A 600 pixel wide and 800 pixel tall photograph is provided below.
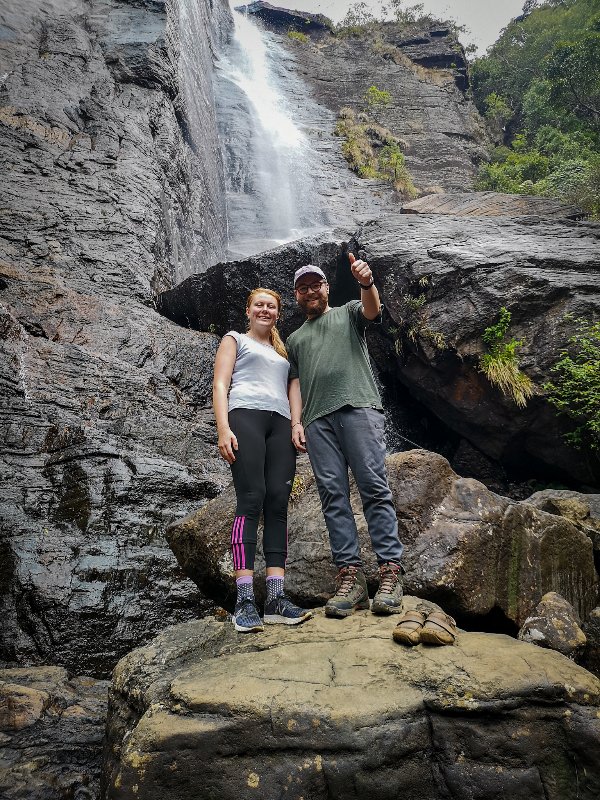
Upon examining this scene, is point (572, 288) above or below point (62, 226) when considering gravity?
below

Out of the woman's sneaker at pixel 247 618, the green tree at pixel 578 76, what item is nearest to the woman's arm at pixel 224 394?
the woman's sneaker at pixel 247 618

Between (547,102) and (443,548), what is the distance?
20.3 m

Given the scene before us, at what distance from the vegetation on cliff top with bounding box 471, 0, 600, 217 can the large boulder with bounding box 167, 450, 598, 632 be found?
9.04m

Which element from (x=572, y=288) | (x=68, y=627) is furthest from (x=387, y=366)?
(x=68, y=627)

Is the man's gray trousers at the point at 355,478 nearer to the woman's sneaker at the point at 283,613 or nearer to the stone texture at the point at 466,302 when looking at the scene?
the woman's sneaker at the point at 283,613

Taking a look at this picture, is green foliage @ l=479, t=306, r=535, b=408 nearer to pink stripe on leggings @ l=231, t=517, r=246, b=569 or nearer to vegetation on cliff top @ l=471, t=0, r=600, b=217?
vegetation on cliff top @ l=471, t=0, r=600, b=217

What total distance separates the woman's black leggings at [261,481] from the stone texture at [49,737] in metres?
1.37

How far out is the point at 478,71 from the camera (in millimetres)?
27547

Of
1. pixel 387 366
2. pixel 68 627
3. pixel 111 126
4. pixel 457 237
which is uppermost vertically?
pixel 111 126

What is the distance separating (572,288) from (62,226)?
817cm

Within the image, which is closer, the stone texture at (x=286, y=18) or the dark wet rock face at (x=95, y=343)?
the dark wet rock face at (x=95, y=343)

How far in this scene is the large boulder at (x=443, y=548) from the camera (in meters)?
3.44

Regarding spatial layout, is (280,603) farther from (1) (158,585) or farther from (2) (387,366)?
(2) (387,366)

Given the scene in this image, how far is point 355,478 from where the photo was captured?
3236 mm
